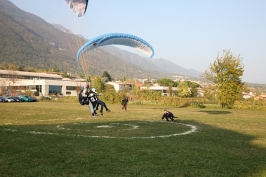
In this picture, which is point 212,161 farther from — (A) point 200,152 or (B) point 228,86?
(B) point 228,86

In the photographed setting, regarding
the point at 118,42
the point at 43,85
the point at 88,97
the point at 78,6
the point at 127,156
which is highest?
the point at 78,6

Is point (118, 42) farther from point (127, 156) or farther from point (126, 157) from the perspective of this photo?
point (126, 157)

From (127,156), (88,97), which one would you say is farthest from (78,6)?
(127,156)

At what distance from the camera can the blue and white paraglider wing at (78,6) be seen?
1872cm

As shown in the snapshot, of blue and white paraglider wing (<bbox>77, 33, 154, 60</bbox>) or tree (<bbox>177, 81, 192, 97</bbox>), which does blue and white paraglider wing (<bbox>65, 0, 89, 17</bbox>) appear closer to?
blue and white paraglider wing (<bbox>77, 33, 154, 60</bbox>)

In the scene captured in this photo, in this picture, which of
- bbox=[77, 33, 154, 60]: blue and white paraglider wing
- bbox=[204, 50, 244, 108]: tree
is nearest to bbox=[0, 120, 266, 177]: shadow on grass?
bbox=[77, 33, 154, 60]: blue and white paraglider wing

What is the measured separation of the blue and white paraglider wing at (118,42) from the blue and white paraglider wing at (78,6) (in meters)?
3.09

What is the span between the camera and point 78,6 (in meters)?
19.1

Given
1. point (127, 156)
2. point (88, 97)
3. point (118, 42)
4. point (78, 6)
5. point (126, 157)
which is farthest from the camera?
point (118, 42)

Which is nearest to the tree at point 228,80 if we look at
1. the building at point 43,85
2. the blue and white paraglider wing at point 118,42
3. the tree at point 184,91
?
the blue and white paraglider wing at point 118,42

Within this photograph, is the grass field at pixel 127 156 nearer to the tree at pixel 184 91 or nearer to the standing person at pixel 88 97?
the standing person at pixel 88 97

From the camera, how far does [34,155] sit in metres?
6.40

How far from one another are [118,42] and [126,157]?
60.0 ft

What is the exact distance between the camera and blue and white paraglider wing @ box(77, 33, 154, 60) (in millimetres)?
22062
